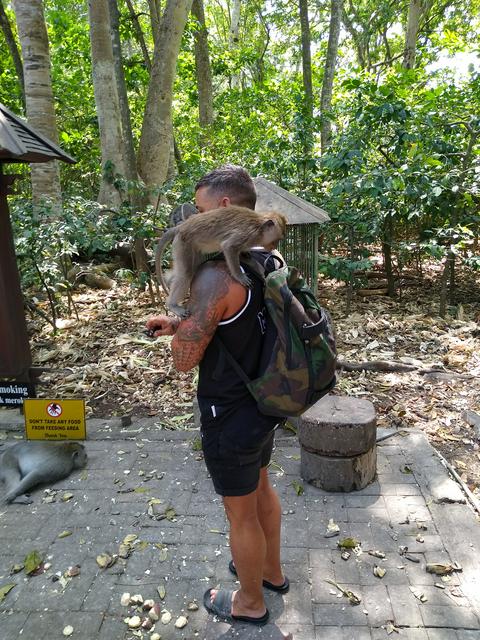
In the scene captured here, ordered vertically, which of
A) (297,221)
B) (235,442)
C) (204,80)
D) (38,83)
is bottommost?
(235,442)

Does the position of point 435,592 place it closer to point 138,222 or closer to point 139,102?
point 138,222

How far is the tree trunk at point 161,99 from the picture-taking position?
8.42 meters

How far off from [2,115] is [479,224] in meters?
5.96

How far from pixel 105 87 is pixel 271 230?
26.0ft

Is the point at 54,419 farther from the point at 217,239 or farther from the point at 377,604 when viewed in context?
the point at 217,239

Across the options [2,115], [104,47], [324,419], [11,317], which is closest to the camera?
[324,419]

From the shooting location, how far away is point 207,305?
67.8 inches

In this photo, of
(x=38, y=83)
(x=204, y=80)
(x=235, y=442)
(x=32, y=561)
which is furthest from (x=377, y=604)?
(x=204, y=80)

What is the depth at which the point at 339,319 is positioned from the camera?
687cm

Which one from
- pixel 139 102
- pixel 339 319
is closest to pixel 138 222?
pixel 339 319

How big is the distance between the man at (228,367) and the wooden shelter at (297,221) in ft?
8.97

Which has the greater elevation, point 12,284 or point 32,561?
point 12,284

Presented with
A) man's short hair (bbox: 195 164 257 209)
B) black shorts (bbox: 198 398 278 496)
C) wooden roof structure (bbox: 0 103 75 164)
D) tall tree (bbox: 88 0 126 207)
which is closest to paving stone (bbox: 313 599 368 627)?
black shorts (bbox: 198 398 278 496)

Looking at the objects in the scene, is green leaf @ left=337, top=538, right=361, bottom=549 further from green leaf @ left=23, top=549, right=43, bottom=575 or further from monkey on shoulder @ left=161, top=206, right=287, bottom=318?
monkey on shoulder @ left=161, top=206, right=287, bottom=318
